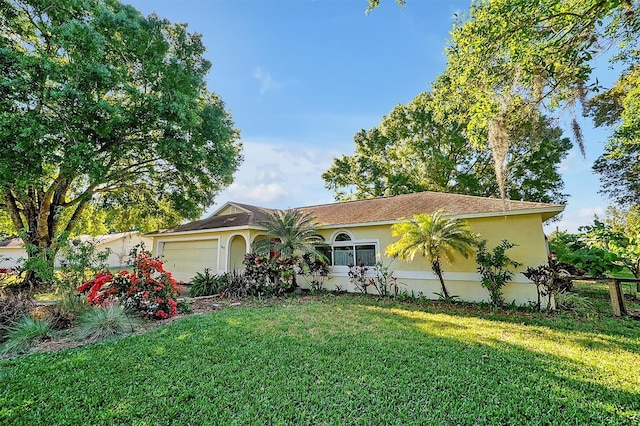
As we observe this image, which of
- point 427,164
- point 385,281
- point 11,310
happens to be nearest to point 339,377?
point 385,281

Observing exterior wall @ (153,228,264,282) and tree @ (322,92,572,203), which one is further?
tree @ (322,92,572,203)

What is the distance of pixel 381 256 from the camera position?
32.6 ft

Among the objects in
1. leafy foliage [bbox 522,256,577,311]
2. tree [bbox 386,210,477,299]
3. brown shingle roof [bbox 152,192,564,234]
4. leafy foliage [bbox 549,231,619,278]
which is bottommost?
leafy foliage [bbox 522,256,577,311]

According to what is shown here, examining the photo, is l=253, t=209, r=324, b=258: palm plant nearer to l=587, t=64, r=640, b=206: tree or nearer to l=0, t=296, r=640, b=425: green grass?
l=0, t=296, r=640, b=425: green grass

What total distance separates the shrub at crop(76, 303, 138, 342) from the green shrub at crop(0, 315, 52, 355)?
55 centimetres

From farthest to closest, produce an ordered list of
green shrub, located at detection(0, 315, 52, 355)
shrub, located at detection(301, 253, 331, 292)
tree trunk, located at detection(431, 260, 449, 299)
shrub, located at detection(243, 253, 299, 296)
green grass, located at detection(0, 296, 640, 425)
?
shrub, located at detection(301, 253, 331, 292) → shrub, located at detection(243, 253, 299, 296) → tree trunk, located at detection(431, 260, 449, 299) → green shrub, located at detection(0, 315, 52, 355) → green grass, located at detection(0, 296, 640, 425)

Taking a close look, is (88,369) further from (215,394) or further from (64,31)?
(64,31)

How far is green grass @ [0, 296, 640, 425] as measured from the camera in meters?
2.81

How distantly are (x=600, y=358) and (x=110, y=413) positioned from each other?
6768 mm

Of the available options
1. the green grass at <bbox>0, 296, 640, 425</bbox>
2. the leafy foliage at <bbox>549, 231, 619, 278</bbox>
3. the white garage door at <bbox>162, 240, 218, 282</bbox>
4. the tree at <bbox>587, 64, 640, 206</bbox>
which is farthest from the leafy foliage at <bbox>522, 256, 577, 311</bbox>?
the white garage door at <bbox>162, 240, 218, 282</bbox>

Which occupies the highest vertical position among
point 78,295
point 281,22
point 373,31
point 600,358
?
point 281,22

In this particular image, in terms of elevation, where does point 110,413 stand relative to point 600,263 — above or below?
below

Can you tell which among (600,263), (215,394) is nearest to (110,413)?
(215,394)

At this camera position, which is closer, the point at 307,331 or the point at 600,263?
the point at 307,331
